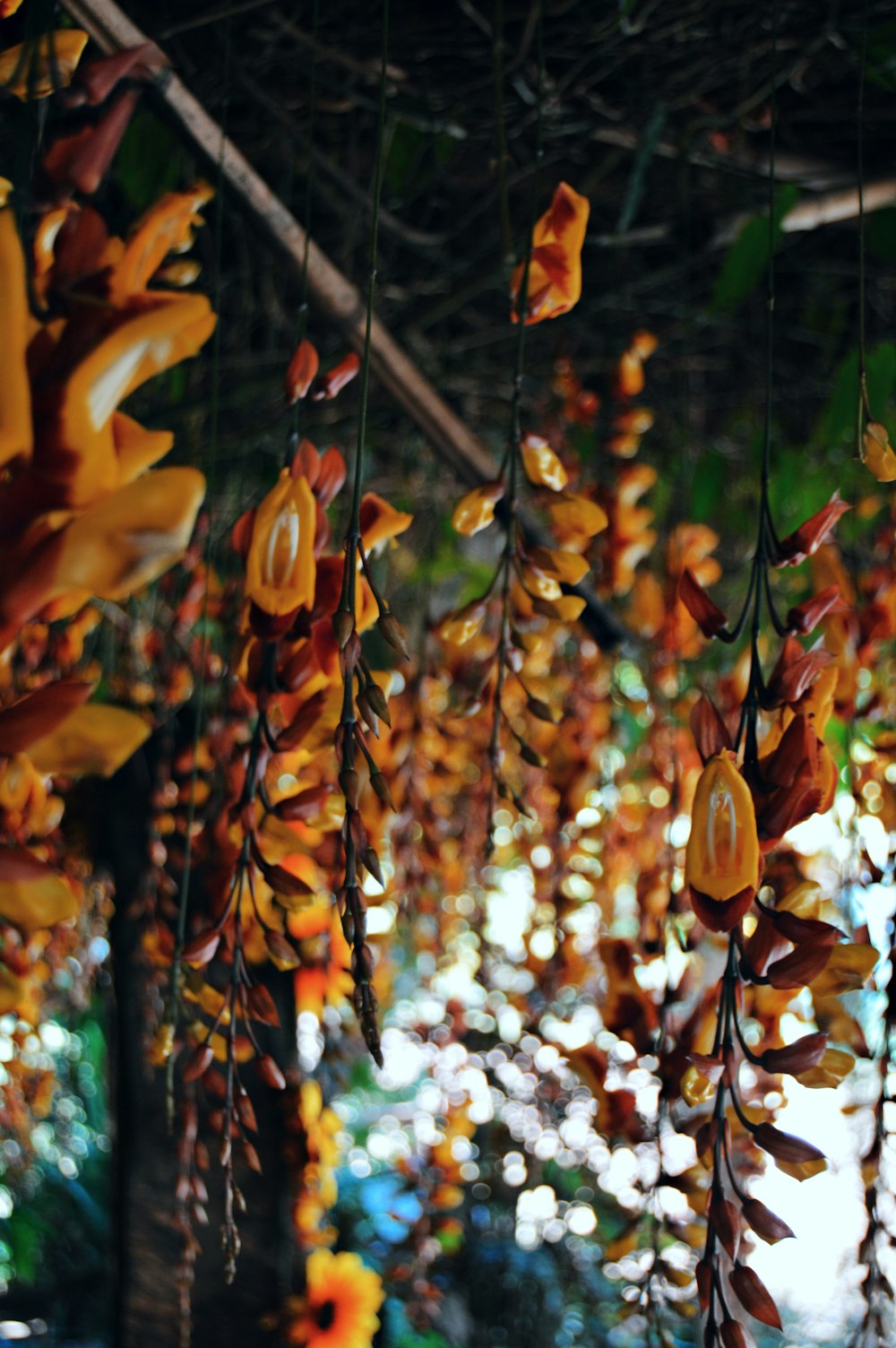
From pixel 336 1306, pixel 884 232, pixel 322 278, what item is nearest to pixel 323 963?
pixel 322 278

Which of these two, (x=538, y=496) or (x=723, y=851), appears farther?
(x=538, y=496)

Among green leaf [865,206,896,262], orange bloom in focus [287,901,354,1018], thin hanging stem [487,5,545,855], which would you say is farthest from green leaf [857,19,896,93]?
orange bloom in focus [287,901,354,1018]

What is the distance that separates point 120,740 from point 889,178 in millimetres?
692

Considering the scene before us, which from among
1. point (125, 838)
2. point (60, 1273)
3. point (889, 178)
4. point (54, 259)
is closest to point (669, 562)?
point (889, 178)

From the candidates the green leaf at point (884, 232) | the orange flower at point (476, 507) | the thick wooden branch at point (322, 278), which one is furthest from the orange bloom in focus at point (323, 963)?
the green leaf at point (884, 232)

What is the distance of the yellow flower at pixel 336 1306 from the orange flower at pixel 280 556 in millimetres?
1402

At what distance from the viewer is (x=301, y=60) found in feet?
2.08

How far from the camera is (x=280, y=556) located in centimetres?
27

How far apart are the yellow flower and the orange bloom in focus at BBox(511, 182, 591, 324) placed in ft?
4.66

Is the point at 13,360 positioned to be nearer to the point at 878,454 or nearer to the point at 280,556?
the point at 280,556

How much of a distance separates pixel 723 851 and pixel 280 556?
14cm

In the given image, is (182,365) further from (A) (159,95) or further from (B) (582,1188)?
(B) (582,1188)

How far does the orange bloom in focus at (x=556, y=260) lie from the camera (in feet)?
1.13

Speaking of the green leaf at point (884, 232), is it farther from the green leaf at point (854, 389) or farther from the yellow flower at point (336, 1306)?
the yellow flower at point (336, 1306)
